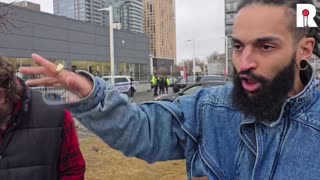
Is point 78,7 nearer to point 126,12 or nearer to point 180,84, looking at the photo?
point 126,12

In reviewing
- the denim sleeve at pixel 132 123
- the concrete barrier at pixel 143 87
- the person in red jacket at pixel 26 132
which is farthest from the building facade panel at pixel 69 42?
the denim sleeve at pixel 132 123

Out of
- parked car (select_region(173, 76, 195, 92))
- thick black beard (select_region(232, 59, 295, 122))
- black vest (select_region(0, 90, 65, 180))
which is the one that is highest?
thick black beard (select_region(232, 59, 295, 122))

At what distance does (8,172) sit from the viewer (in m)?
2.54

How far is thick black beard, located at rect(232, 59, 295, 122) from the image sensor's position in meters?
1.60

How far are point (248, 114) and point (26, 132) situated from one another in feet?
4.84

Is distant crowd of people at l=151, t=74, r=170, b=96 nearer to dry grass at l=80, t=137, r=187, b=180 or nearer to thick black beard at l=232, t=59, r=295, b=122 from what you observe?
dry grass at l=80, t=137, r=187, b=180

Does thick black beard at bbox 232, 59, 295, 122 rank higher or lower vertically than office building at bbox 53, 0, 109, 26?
lower

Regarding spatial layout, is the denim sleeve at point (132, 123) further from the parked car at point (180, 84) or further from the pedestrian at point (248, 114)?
the parked car at point (180, 84)

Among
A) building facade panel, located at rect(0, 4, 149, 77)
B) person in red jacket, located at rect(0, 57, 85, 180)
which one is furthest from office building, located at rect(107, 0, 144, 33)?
person in red jacket, located at rect(0, 57, 85, 180)

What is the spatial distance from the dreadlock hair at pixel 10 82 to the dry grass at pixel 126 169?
458 cm

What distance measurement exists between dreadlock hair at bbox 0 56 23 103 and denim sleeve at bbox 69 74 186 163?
1055 mm

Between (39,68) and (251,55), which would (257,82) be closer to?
(251,55)

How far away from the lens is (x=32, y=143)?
260cm

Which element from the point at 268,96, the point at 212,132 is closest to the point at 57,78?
the point at 212,132
